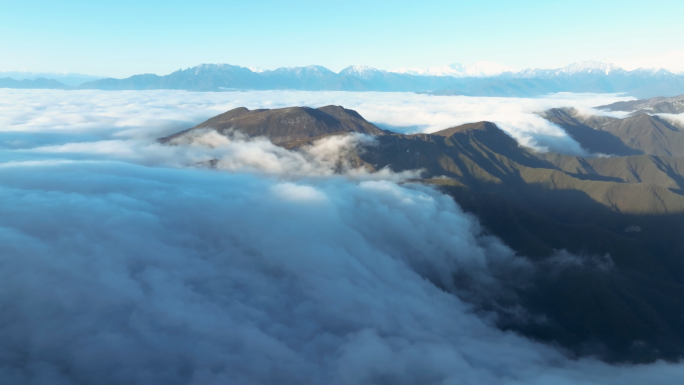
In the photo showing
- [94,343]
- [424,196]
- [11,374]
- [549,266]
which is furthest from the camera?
[424,196]

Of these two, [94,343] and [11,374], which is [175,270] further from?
[11,374]

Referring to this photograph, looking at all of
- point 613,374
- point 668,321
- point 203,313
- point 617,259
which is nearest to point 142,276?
point 203,313

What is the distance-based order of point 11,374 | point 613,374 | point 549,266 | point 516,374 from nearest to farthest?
point 11,374 → point 516,374 → point 613,374 → point 549,266

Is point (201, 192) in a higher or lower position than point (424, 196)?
higher

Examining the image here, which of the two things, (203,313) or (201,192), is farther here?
(201,192)

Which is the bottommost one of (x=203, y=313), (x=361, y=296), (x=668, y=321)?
(x=668, y=321)

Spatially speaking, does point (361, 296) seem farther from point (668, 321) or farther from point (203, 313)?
point (668, 321)

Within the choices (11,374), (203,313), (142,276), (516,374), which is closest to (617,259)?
(516,374)

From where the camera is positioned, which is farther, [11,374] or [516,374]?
[516,374]

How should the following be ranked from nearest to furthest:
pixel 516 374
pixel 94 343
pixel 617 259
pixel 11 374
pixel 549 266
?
pixel 11 374
pixel 94 343
pixel 516 374
pixel 549 266
pixel 617 259
